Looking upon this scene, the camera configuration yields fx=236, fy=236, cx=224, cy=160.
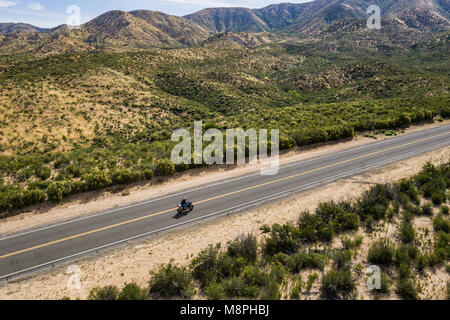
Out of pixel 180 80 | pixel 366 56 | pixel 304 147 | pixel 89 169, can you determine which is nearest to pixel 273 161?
pixel 304 147

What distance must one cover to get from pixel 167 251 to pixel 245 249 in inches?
169

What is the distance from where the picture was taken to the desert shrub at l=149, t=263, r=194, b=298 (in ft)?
32.2

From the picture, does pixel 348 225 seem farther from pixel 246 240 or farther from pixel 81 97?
pixel 81 97

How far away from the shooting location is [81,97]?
48500 mm

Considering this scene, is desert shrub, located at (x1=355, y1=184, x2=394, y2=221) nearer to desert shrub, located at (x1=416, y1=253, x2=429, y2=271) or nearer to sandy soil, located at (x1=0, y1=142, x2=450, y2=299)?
sandy soil, located at (x1=0, y1=142, x2=450, y2=299)

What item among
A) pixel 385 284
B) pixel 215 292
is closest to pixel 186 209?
pixel 215 292

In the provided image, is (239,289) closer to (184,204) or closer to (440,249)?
(184,204)

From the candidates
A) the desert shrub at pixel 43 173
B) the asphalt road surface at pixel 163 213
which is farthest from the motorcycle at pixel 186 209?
the desert shrub at pixel 43 173

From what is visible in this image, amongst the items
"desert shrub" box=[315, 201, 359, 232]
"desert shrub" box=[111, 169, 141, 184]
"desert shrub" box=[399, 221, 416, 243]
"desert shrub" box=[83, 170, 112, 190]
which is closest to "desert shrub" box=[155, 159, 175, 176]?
"desert shrub" box=[111, 169, 141, 184]

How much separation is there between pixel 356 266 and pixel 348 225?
3115 millimetres

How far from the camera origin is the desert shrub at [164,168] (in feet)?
72.2

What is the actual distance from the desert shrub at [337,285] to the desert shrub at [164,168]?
52.3ft

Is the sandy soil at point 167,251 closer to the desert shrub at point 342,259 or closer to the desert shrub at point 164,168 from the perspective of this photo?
the desert shrub at point 342,259
